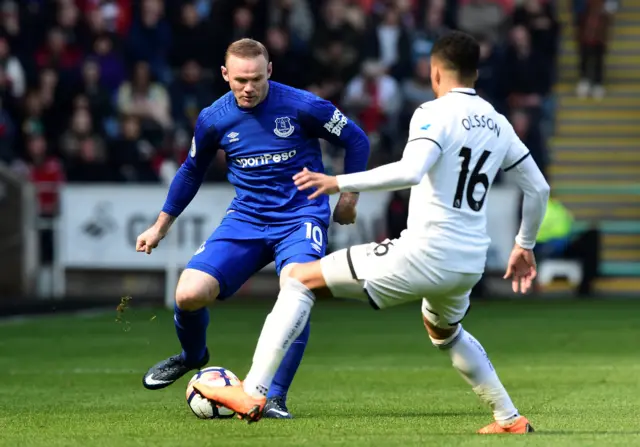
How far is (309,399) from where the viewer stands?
889 centimetres

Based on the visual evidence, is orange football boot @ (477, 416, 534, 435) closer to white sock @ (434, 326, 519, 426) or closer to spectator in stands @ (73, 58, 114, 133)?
white sock @ (434, 326, 519, 426)

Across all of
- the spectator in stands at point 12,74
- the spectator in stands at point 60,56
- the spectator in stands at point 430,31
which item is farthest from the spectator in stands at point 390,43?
the spectator in stands at point 12,74

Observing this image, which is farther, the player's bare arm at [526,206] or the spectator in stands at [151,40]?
the spectator in stands at [151,40]

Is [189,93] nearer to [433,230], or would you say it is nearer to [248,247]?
[248,247]

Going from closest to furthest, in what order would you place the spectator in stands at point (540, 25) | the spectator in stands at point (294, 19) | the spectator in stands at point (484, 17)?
the spectator in stands at point (294, 19) < the spectator in stands at point (540, 25) < the spectator in stands at point (484, 17)

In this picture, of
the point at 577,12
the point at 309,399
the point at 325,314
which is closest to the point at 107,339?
the point at 325,314

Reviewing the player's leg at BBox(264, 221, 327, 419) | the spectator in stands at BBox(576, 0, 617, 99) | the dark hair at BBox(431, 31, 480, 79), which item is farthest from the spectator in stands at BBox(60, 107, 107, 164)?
the dark hair at BBox(431, 31, 480, 79)

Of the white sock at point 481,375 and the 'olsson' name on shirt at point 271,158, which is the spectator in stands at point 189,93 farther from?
the white sock at point 481,375

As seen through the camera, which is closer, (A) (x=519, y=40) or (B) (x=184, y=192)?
(B) (x=184, y=192)

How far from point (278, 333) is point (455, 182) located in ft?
3.56

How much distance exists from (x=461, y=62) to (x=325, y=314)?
10028mm

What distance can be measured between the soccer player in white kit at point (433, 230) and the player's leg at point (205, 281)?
42.6 inches

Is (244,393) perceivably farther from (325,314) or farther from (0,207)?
(0,207)

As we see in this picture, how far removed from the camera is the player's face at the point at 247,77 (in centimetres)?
784
